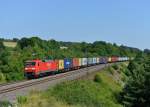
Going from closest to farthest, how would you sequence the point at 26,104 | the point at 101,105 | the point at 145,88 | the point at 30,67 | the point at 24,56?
1. the point at 26,104
2. the point at 101,105
3. the point at 145,88
4. the point at 30,67
5. the point at 24,56

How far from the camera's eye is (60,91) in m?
37.5

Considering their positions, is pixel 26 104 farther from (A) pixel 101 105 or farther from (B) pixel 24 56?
(B) pixel 24 56

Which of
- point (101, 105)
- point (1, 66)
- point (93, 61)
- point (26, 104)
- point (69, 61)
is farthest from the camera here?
point (93, 61)

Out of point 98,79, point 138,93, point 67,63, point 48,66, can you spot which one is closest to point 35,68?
point 48,66

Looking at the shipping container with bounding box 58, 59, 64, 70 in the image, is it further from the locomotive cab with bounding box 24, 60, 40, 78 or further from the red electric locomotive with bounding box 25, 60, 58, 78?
the locomotive cab with bounding box 24, 60, 40, 78

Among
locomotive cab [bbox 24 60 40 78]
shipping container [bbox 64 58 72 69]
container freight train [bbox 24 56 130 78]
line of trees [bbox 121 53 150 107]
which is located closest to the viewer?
line of trees [bbox 121 53 150 107]

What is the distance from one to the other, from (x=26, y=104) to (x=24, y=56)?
48264 mm

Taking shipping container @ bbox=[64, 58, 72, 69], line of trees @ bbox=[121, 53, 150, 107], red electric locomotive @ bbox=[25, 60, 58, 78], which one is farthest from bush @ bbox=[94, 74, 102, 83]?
shipping container @ bbox=[64, 58, 72, 69]

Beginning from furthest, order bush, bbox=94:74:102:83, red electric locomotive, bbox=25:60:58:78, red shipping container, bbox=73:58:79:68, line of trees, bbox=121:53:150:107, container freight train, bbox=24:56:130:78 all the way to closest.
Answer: red shipping container, bbox=73:58:79:68 < container freight train, bbox=24:56:130:78 < red electric locomotive, bbox=25:60:58:78 < bush, bbox=94:74:102:83 < line of trees, bbox=121:53:150:107

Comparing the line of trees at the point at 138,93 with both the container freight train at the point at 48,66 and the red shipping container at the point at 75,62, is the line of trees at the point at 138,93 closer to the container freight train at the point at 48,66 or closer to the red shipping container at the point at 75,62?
the container freight train at the point at 48,66

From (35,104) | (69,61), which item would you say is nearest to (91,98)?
(35,104)

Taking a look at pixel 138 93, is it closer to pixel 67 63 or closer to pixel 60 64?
pixel 60 64

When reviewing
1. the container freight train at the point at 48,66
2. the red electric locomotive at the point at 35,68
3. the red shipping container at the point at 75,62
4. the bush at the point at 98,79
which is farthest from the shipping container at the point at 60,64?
the bush at the point at 98,79

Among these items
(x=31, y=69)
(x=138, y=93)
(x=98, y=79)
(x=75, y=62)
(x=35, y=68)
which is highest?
(x=75, y=62)
